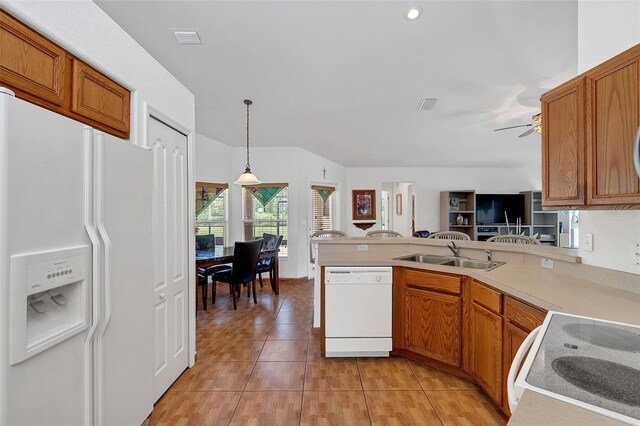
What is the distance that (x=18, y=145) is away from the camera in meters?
0.95

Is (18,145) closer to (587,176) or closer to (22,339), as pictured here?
(22,339)

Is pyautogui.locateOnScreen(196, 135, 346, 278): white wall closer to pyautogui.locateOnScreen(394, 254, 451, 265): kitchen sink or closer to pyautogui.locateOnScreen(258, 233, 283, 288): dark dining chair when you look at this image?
pyautogui.locateOnScreen(258, 233, 283, 288): dark dining chair

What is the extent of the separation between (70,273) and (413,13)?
2608 millimetres

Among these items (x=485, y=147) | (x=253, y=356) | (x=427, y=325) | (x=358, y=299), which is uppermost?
(x=485, y=147)

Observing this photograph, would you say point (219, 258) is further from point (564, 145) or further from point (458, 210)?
point (458, 210)

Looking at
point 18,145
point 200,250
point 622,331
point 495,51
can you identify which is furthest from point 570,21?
point 200,250

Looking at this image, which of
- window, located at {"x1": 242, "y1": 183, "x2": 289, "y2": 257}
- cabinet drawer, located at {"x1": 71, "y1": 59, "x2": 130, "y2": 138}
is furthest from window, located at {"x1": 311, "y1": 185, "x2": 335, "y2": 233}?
cabinet drawer, located at {"x1": 71, "y1": 59, "x2": 130, "y2": 138}

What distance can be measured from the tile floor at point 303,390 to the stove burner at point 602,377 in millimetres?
1285

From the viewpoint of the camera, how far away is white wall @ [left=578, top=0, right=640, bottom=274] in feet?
5.02

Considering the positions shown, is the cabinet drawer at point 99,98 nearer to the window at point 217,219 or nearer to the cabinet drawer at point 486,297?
the cabinet drawer at point 486,297

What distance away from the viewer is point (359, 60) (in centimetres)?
276

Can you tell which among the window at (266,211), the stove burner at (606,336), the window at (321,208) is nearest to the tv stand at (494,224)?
the window at (321,208)

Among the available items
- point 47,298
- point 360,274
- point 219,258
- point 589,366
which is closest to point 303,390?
point 360,274

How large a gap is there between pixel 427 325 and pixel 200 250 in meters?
3.29
